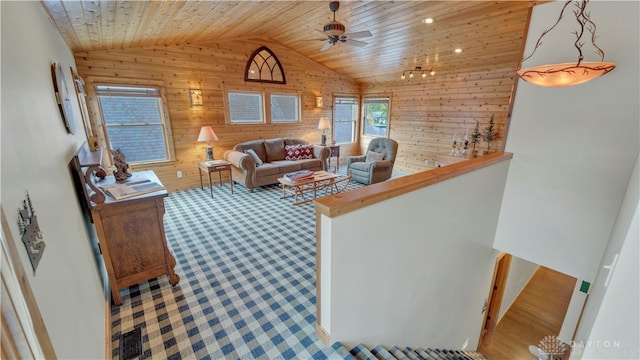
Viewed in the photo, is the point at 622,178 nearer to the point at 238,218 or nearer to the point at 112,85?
the point at 238,218

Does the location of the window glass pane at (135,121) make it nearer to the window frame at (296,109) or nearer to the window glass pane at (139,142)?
the window glass pane at (139,142)

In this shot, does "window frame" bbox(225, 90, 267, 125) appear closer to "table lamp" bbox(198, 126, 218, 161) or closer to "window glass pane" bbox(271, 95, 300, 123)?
"window glass pane" bbox(271, 95, 300, 123)

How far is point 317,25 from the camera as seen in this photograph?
435 centimetres

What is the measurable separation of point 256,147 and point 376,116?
351cm

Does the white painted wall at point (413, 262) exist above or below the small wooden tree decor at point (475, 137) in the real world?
below

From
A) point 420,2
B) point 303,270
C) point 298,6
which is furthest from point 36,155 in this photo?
point 420,2

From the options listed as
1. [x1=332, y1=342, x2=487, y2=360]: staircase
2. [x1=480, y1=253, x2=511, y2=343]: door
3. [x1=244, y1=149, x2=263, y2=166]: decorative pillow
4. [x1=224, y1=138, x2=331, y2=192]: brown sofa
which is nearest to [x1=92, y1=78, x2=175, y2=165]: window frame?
[x1=224, y1=138, x2=331, y2=192]: brown sofa

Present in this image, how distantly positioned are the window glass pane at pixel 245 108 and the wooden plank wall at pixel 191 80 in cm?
14

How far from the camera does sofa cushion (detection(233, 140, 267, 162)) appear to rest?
16.4 feet

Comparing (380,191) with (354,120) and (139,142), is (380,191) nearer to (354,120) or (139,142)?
(139,142)

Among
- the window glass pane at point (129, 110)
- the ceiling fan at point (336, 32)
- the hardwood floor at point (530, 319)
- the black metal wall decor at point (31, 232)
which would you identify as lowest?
the hardwood floor at point (530, 319)

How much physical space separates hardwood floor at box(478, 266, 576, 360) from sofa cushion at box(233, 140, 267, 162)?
192 inches

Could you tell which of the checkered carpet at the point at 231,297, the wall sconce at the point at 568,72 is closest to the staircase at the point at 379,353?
the checkered carpet at the point at 231,297

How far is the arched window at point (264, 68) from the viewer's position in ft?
17.0
